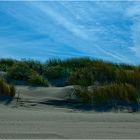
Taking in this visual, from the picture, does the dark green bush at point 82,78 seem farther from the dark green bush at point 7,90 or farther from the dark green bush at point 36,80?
the dark green bush at point 7,90

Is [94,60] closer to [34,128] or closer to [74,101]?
[74,101]

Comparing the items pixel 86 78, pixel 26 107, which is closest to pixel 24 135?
pixel 26 107

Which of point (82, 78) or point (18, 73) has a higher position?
point (18, 73)

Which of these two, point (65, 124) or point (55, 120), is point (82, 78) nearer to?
point (55, 120)

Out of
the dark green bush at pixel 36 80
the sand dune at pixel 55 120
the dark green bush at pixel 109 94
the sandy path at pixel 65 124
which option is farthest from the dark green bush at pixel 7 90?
the dark green bush at pixel 109 94

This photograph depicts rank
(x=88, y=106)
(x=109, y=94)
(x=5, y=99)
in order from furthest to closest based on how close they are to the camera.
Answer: (x=109, y=94) → (x=88, y=106) → (x=5, y=99)

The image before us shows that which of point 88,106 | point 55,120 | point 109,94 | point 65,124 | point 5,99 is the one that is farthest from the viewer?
point 109,94

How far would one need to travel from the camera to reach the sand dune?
28.1 ft

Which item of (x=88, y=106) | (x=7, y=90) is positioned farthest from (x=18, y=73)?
(x=88, y=106)

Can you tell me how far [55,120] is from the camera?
988 cm

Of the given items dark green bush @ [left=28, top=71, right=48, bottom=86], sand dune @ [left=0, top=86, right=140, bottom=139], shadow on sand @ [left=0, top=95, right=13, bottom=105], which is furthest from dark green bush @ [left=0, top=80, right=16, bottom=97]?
dark green bush @ [left=28, top=71, right=48, bottom=86]

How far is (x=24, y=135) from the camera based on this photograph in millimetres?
8234

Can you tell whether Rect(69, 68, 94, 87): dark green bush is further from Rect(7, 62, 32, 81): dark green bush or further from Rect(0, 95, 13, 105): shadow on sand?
Rect(0, 95, 13, 105): shadow on sand

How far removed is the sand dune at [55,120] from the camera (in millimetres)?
8570
